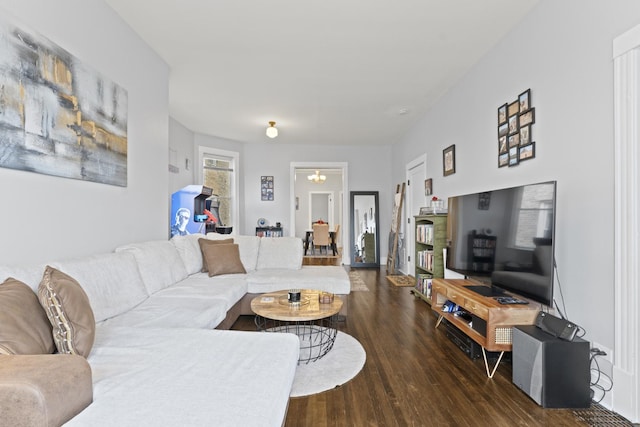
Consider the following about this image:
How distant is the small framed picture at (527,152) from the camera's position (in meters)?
2.48

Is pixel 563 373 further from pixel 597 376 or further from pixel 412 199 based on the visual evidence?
pixel 412 199

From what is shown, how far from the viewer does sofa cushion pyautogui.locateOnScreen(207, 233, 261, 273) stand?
383 centimetres

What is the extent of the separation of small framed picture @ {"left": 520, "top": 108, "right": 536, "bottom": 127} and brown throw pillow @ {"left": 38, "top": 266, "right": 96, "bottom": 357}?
321 centimetres

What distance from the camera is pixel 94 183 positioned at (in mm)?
2363

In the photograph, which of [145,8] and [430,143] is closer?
[145,8]

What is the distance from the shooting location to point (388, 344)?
2703mm

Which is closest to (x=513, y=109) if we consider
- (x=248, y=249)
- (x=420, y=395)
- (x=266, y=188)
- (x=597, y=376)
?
(x=597, y=376)

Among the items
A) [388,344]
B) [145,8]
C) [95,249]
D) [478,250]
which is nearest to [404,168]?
[478,250]

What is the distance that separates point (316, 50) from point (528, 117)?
2029 millimetres

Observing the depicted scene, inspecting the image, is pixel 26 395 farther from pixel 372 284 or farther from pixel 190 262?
pixel 372 284

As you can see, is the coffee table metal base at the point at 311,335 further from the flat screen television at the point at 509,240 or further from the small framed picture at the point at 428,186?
the small framed picture at the point at 428,186

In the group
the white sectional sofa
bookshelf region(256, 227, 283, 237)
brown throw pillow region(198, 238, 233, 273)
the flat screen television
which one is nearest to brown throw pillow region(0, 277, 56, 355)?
the white sectional sofa

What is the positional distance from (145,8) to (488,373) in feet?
12.5

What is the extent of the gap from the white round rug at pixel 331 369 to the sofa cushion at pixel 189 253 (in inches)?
69.8
